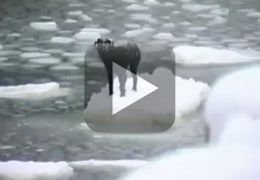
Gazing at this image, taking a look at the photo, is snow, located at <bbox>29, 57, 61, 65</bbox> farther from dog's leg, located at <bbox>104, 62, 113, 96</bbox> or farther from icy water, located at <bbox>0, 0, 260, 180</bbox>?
dog's leg, located at <bbox>104, 62, 113, 96</bbox>

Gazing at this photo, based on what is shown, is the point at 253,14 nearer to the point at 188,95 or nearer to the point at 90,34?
the point at 188,95

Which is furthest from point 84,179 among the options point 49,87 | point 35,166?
point 49,87

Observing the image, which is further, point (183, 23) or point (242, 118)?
point (183, 23)

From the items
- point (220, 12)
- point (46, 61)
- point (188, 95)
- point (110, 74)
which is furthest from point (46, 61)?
point (220, 12)

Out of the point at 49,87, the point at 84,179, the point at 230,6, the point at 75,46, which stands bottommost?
the point at 84,179

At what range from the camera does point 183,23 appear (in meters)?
1.43

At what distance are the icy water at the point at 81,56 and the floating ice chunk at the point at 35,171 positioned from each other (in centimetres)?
2

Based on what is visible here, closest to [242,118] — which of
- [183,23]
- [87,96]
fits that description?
[183,23]

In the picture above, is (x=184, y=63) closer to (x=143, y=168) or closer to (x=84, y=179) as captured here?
(x=143, y=168)

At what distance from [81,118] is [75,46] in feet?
0.73

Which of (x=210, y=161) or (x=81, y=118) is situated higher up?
(x=81, y=118)
